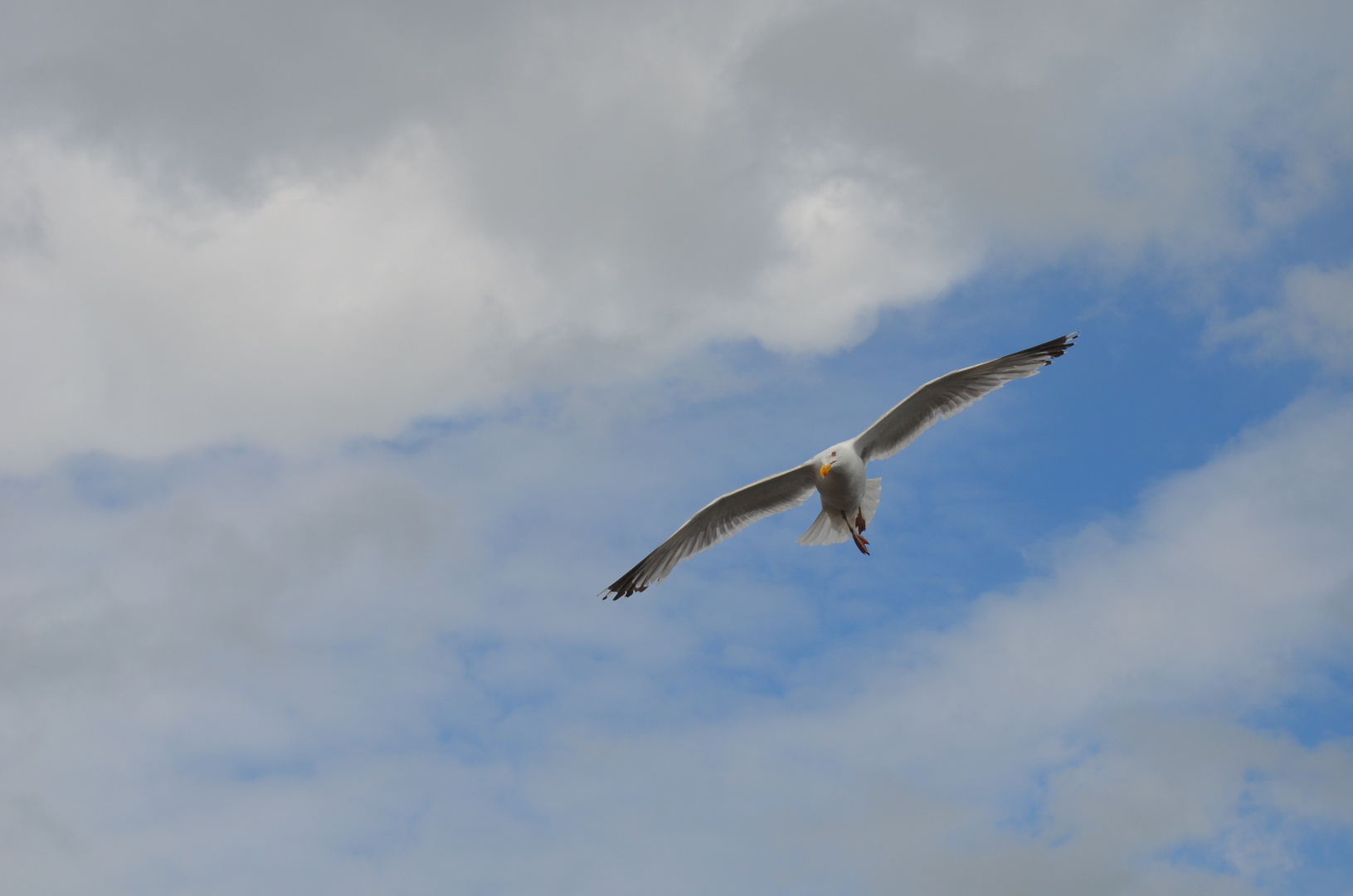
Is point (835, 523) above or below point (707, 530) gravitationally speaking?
below

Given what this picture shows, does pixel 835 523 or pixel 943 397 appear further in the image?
pixel 835 523

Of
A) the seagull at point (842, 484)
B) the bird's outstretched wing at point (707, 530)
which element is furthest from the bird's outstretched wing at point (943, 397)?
the bird's outstretched wing at point (707, 530)

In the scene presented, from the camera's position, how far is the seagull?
21531 mm

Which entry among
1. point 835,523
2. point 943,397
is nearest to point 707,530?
point 835,523

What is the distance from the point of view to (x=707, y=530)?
23672 mm

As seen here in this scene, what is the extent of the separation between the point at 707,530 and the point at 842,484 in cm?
333

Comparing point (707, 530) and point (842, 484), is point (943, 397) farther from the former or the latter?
point (707, 530)

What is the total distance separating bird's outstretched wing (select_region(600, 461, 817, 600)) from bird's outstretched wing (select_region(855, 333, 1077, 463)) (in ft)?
5.81

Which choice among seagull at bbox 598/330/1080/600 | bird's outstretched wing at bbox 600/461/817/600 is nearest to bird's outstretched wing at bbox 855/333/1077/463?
seagull at bbox 598/330/1080/600

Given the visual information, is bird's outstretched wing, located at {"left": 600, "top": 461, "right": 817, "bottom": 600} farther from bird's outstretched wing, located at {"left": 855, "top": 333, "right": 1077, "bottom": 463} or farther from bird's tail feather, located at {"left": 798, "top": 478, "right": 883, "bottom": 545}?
bird's outstretched wing, located at {"left": 855, "top": 333, "right": 1077, "bottom": 463}

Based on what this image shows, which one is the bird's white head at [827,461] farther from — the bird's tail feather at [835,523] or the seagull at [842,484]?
the bird's tail feather at [835,523]

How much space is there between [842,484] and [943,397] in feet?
8.46

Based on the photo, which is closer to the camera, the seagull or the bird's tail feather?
the seagull

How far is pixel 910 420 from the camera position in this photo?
22.4 metres
